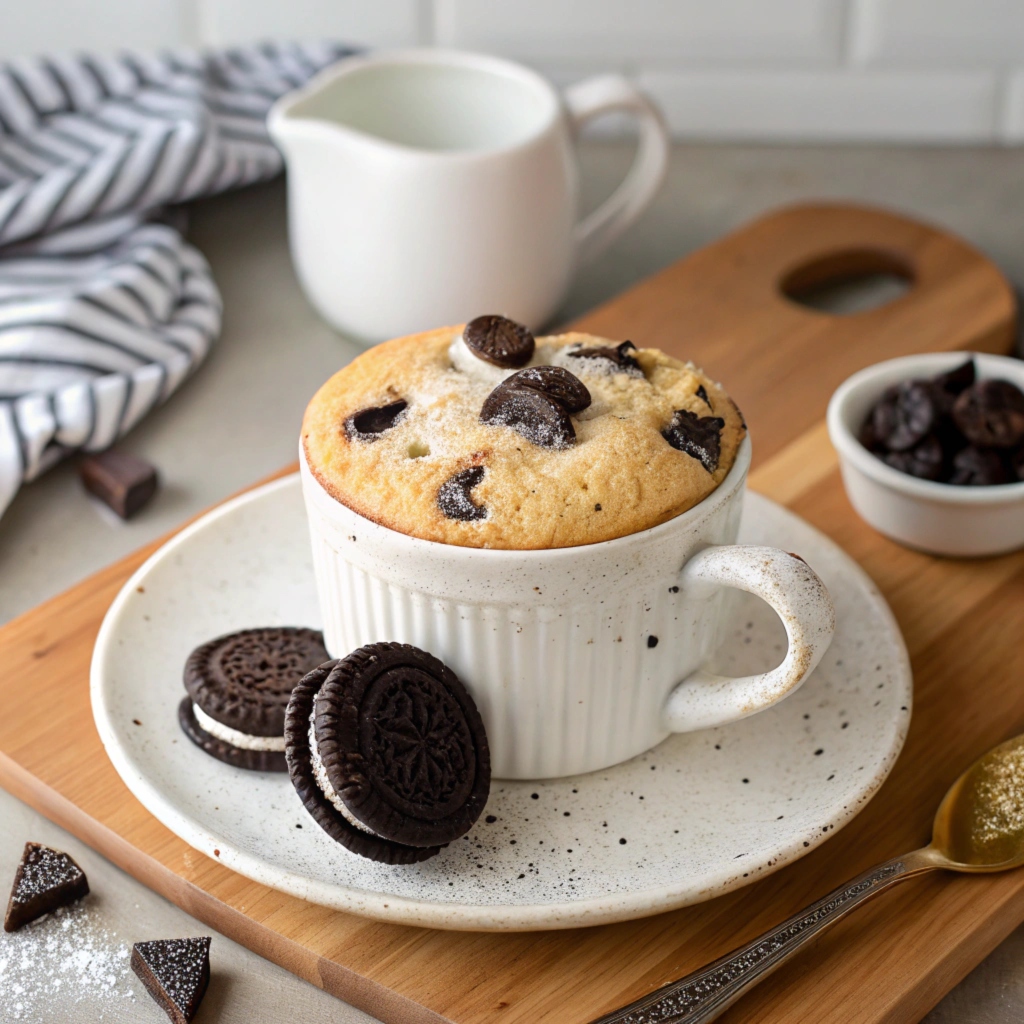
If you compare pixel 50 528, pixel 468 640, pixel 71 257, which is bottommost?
pixel 50 528

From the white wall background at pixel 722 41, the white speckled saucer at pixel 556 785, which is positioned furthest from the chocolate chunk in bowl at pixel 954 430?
the white wall background at pixel 722 41

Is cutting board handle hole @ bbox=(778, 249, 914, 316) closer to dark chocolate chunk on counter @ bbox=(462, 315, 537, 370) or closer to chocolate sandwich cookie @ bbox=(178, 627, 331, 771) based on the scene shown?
dark chocolate chunk on counter @ bbox=(462, 315, 537, 370)

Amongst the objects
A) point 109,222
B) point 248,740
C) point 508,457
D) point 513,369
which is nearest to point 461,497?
point 508,457

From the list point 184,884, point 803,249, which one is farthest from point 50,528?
point 803,249

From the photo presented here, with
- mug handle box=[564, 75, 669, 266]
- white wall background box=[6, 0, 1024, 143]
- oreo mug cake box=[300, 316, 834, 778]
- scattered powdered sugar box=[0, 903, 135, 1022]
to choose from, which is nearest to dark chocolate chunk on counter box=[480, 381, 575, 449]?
oreo mug cake box=[300, 316, 834, 778]

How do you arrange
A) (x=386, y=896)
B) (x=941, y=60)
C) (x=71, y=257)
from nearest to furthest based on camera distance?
1. (x=386, y=896)
2. (x=71, y=257)
3. (x=941, y=60)

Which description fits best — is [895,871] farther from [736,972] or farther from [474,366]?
[474,366]

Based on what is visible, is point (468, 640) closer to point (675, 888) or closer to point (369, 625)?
point (369, 625)

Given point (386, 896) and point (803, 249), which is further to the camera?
point (803, 249)
